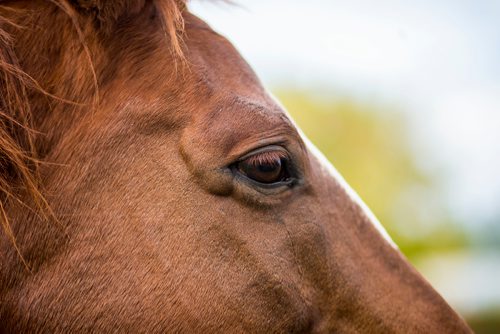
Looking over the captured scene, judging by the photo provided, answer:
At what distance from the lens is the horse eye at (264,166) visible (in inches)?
92.2

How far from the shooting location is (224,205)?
7.59 ft

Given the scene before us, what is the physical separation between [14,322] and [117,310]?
332 mm

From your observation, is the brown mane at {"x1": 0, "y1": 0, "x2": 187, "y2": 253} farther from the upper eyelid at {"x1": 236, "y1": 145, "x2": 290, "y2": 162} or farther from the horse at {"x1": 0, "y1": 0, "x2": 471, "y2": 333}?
the upper eyelid at {"x1": 236, "y1": 145, "x2": 290, "y2": 162}

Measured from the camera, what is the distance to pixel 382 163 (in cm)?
2688

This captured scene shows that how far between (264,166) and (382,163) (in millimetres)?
25096

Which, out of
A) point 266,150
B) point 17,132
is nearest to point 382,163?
point 266,150

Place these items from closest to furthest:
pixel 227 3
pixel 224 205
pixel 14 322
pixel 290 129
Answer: pixel 14 322 → pixel 224 205 → pixel 290 129 → pixel 227 3

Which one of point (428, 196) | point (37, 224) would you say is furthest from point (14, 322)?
point (428, 196)

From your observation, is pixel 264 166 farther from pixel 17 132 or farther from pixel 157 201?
pixel 17 132

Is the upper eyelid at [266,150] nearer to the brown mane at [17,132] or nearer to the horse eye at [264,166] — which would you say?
the horse eye at [264,166]

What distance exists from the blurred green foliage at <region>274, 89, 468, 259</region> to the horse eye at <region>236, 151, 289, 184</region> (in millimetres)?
20551

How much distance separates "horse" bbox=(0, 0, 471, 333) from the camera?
7.21ft

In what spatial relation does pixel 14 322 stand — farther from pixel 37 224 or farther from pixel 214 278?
pixel 214 278

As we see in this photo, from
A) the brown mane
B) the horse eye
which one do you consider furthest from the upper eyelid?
the brown mane
